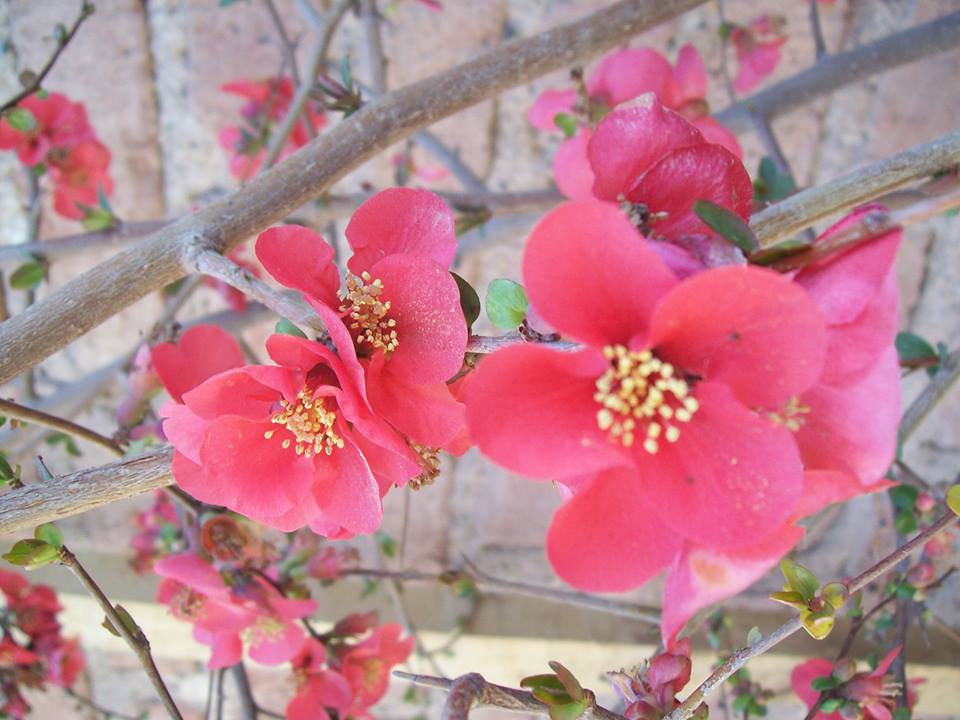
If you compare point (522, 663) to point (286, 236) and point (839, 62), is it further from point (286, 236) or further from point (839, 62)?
point (286, 236)

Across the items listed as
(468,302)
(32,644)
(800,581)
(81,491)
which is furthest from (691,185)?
(32,644)

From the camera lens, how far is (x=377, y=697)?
1.00 m

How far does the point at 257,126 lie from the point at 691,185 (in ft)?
3.48

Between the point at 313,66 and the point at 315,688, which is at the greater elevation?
the point at 313,66

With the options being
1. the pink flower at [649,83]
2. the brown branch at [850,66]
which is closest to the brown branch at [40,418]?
the pink flower at [649,83]

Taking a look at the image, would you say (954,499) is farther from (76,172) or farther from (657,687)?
(76,172)

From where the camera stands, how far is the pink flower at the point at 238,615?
84 centimetres

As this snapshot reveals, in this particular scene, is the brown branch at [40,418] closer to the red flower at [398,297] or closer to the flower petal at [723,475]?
the red flower at [398,297]

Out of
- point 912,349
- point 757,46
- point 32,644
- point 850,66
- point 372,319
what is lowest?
point 372,319

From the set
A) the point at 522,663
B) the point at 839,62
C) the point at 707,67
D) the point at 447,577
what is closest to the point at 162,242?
the point at 447,577

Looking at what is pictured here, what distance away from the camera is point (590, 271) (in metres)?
0.38

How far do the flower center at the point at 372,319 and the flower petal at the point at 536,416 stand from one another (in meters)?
0.14

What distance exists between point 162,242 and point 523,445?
35 cm

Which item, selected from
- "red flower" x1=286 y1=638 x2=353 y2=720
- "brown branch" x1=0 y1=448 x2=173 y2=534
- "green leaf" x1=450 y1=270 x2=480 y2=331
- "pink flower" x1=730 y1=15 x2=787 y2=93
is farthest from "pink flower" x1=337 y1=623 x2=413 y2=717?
"pink flower" x1=730 y1=15 x2=787 y2=93
